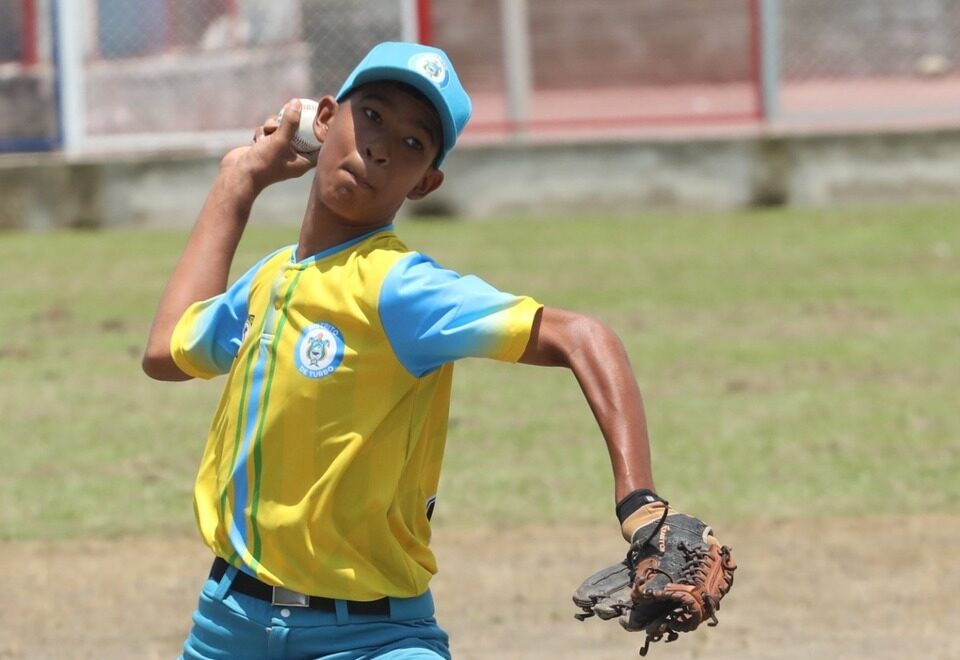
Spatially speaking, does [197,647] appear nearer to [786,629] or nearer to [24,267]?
[786,629]

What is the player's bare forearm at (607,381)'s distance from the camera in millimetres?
2840

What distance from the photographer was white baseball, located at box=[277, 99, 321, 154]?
3.56 metres

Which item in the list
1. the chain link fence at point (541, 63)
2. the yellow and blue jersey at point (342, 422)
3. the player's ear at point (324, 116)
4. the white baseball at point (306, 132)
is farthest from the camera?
the chain link fence at point (541, 63)

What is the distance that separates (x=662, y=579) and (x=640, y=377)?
694 centimetres

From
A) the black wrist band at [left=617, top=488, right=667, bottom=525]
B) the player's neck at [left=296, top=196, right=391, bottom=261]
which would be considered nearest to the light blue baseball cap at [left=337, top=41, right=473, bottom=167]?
the player's neck at [left=296, top=196, right=391, bottom=261]

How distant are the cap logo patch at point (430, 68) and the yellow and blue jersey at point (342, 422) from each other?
12.7 inches

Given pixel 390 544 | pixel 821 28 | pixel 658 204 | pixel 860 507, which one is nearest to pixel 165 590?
pixel 860 507

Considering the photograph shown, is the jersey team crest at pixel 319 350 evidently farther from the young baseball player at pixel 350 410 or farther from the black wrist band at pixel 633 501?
the black wrist band at pixel 633 501

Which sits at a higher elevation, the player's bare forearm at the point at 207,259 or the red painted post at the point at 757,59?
the player's bare forearm at the point at 207,259

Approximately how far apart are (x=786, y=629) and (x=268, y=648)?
3190 millimetres

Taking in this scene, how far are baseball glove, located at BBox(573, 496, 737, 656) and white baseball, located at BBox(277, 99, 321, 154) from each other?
3.91ft

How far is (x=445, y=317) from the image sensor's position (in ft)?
10.2

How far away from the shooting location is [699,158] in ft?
48.1

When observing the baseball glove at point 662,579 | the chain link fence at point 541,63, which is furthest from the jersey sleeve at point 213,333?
the chain link fence at point 541,63
